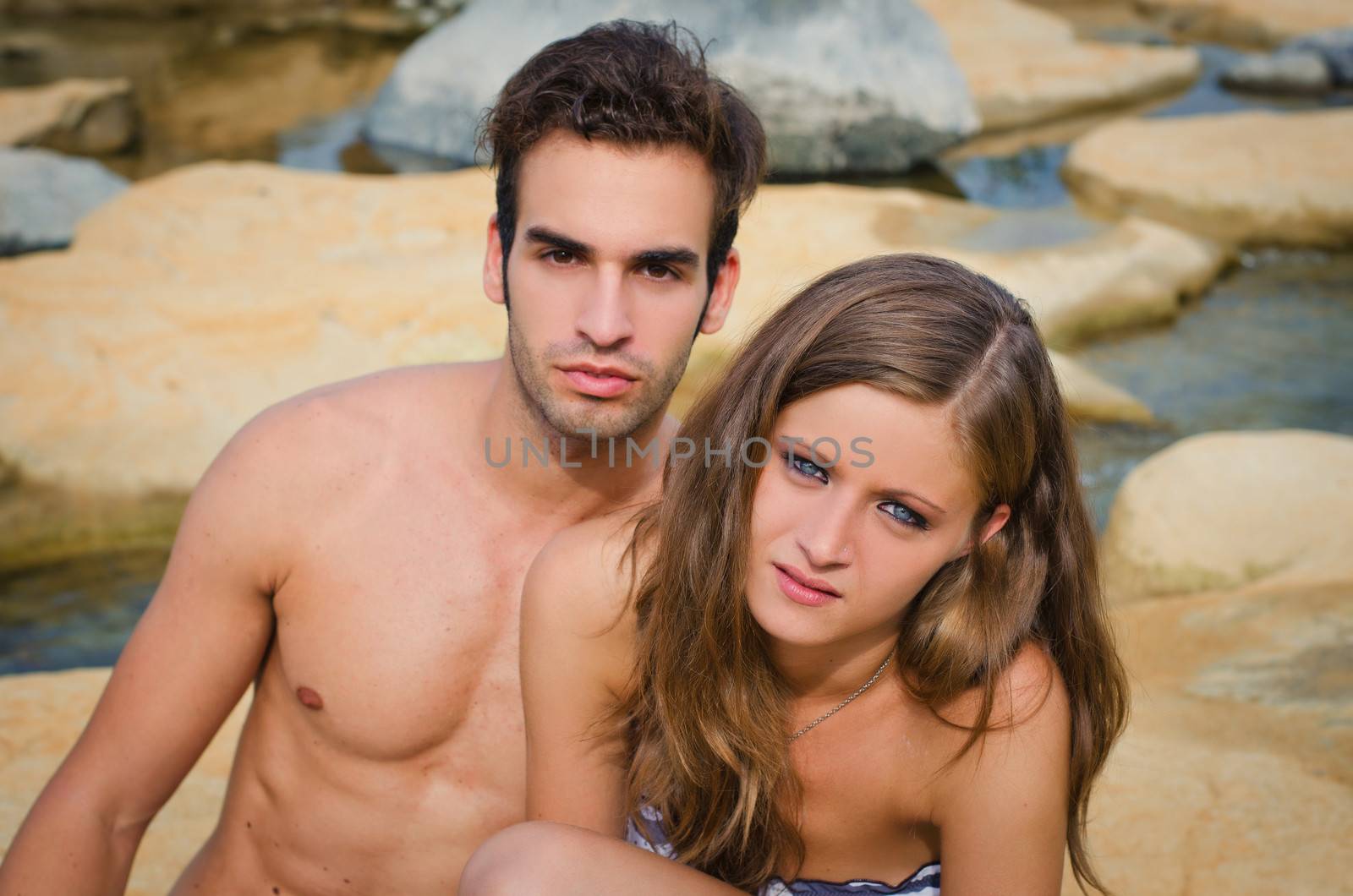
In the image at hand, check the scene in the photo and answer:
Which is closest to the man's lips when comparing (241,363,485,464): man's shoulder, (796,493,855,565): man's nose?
(241,363,485,464): man's shoulder

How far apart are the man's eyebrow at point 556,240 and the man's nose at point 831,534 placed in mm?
Answer: 591

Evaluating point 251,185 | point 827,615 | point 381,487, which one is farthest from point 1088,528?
point 251,185

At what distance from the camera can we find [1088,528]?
2312 millimetres

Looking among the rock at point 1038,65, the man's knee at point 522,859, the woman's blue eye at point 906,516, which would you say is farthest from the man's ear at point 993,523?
the rock at point 1038,65

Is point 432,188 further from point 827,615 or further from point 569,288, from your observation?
point 827,615

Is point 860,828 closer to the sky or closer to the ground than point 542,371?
closer to the ground

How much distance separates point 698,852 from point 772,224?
457cm

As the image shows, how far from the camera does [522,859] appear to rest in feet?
6.57

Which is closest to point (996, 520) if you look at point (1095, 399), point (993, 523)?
point (993, 523)

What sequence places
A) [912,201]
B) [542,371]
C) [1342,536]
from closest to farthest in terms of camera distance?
[542,371], [1342,536], [912,201]

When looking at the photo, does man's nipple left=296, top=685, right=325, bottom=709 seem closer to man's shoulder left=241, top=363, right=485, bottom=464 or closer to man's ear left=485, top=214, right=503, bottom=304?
man's shoulder left=241, top=363, right=485, bottom=464

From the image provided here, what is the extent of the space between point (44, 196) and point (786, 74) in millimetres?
4086

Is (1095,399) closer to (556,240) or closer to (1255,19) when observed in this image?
(556,240)

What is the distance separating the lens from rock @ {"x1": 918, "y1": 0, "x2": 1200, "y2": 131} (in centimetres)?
967
